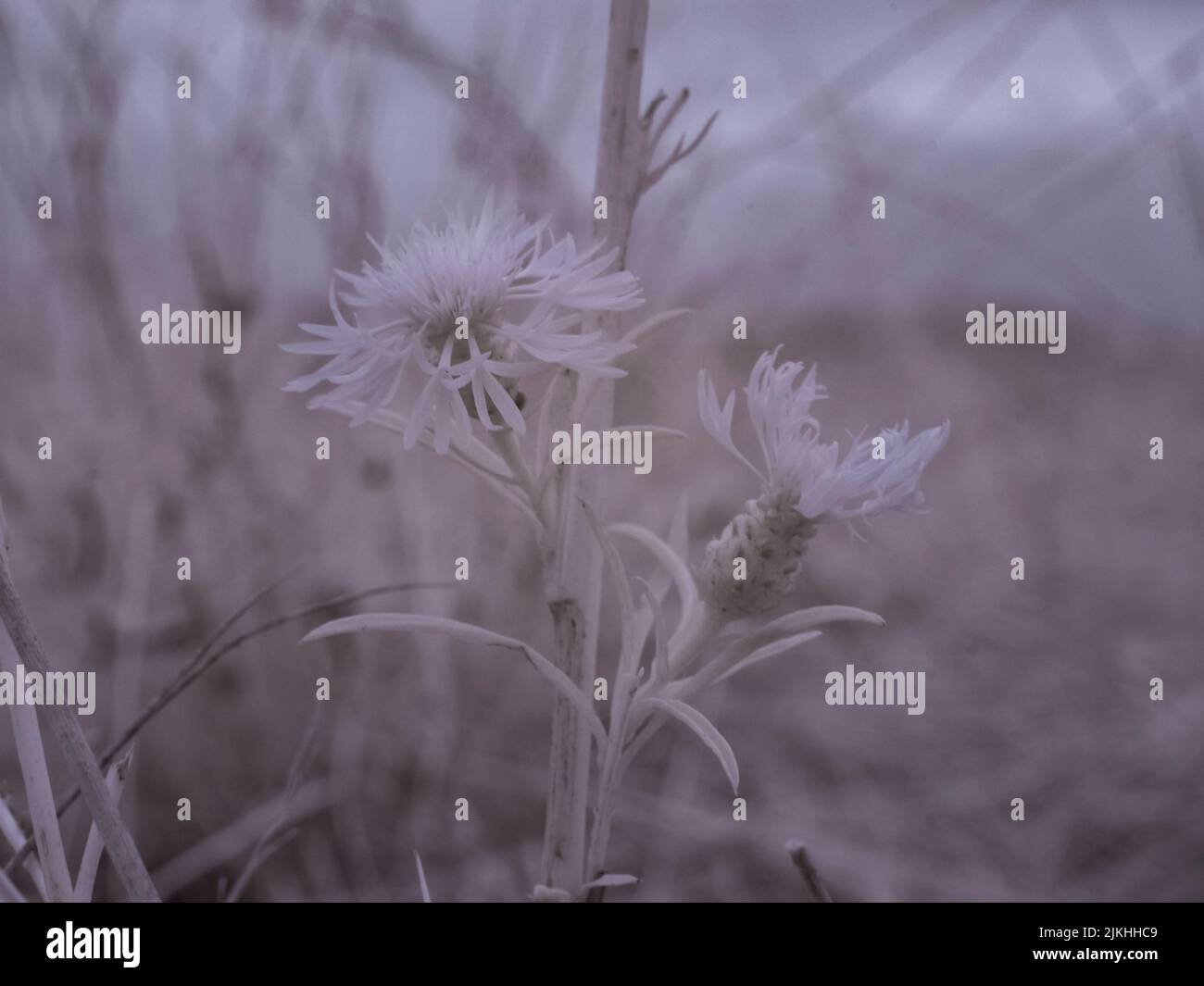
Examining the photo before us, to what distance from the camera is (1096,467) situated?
0.74m

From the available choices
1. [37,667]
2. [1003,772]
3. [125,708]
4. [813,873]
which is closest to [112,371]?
[125,708]

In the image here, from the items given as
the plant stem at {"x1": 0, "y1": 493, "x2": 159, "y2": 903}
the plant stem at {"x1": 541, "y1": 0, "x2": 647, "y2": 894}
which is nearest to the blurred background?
the plant stem at {"x1": 541, "y1": 0, "x2": 647, "y2": 894}

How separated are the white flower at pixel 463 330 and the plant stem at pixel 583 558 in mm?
31

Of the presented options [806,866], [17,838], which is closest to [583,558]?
[806,866]

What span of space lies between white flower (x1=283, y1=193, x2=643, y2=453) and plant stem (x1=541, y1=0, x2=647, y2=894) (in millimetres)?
31

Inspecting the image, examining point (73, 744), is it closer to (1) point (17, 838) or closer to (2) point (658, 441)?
(1) point (17, 838)

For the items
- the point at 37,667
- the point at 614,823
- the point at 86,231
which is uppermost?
the point at 86,231

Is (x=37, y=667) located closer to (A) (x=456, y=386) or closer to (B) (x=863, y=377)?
(A) (x=456, y=386)

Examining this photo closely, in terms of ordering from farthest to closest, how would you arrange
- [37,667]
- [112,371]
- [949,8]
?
[112,371], [949,8], [37,667]

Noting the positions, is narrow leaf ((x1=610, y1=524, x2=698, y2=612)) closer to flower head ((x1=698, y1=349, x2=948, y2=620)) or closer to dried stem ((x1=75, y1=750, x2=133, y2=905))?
flower head ((x1=698, y1=349, x2=948, y2=620))

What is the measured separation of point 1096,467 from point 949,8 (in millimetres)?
330

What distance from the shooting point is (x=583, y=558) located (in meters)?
0.42

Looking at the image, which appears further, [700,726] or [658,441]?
[658,441]

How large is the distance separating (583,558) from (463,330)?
0.34 ft
